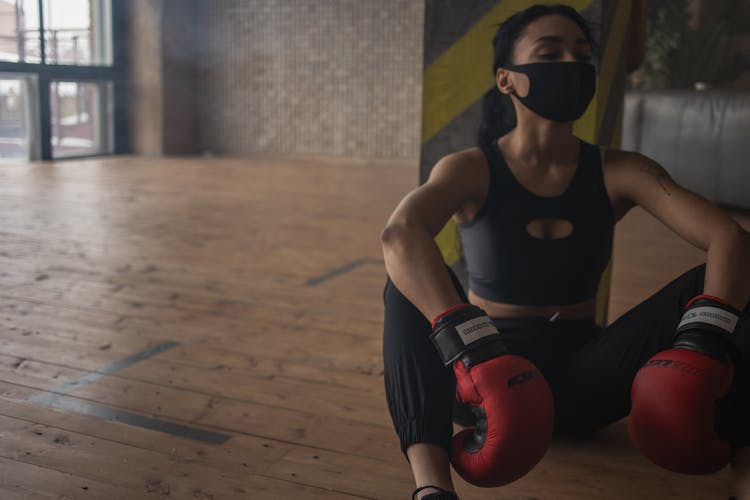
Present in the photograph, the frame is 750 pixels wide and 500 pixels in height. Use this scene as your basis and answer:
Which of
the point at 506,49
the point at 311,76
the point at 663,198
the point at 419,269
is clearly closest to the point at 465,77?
the point at 506,49

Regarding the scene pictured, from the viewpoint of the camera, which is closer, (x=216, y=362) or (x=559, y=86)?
(x=559, y=86)

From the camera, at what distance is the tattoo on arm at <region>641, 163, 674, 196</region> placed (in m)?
1.46

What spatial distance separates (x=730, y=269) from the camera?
1.27 metres

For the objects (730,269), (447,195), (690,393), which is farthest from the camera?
(447,195)

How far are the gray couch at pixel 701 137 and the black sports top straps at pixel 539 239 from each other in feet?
13.0

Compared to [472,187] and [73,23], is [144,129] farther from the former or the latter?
[472,187]

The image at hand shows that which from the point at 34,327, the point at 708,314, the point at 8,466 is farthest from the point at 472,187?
the point at 34,327

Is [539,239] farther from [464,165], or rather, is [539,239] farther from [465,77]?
[465,77]

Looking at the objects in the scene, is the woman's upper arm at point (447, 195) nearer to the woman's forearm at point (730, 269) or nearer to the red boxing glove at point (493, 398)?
the red boxing glove at point (493, 398)

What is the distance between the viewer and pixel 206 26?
9.23m

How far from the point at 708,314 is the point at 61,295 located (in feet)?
7.54

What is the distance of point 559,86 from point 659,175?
25 cm

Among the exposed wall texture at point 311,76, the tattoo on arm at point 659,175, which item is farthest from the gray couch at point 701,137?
the tattoo on arm at point 659,175

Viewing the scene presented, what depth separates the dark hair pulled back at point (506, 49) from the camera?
1.47 meters
